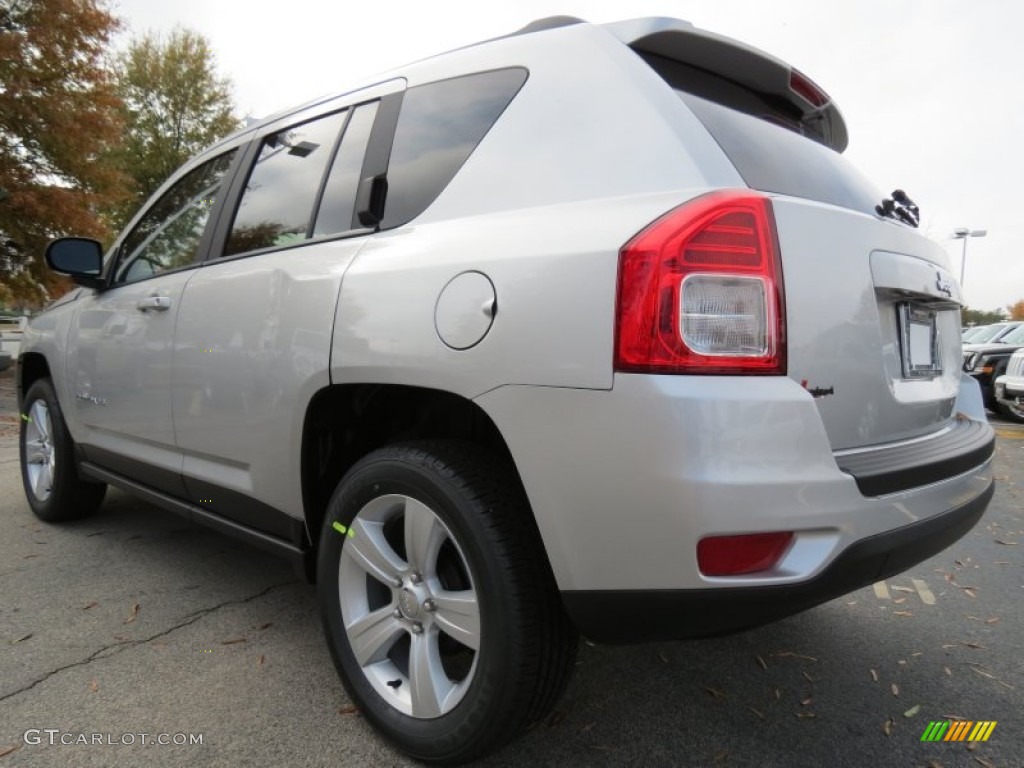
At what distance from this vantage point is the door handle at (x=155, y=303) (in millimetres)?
2662

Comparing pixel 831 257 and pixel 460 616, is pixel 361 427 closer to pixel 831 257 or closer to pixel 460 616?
pixel 460 616

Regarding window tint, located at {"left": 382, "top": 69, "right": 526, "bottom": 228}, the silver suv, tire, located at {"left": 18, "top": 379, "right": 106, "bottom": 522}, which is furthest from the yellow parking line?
tire, located at {"left": 18, "top": 379, "right": 106, "bottom": 522}

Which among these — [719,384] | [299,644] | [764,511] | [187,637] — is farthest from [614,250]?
[187,637]

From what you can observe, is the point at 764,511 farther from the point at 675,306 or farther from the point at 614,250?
the point at 614,250

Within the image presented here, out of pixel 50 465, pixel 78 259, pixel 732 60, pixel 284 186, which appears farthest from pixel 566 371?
pixel 50 465

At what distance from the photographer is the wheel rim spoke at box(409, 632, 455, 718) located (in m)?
1.70

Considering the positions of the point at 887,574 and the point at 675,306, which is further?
the point at 887,574

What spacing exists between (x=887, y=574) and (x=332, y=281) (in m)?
1.60

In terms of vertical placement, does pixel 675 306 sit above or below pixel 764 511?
above

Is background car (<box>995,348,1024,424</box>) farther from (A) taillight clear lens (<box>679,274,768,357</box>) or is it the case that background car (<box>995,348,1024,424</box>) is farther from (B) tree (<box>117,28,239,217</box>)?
(B) tree (<box>117,28,239,217</box>)

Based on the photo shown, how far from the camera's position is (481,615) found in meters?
1.56

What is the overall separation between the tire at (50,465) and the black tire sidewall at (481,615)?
2.41 meters

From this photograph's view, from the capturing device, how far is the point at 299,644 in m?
2.41

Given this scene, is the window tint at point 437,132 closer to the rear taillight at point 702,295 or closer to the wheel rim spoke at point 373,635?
the rear taillight at point 702,295
